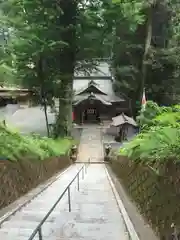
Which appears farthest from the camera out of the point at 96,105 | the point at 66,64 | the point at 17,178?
the point at 96,105

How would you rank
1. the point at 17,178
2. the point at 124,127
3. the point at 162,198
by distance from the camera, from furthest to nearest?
1. the point at 124,127
2. the point at 17,178
3. the point at 162,198

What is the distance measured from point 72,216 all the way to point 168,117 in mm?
2958

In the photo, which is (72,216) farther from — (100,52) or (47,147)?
(100,52)

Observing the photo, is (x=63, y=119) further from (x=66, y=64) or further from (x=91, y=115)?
(x=91, y=115)

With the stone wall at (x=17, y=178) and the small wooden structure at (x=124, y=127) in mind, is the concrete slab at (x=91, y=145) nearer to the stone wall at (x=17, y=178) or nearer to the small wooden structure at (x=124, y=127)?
the small wooden structure at (x=124, y=127)

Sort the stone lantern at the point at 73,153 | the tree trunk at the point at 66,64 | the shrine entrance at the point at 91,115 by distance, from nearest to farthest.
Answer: the tree trunk at the point at 66,64, the stone lantern at the point at 73,153, the shrine entrance at the point at 91,115

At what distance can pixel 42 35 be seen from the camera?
85.0 ft

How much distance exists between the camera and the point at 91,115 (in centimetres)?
4462

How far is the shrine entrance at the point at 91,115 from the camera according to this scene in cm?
4425

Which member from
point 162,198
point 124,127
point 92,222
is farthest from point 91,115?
point 162,198

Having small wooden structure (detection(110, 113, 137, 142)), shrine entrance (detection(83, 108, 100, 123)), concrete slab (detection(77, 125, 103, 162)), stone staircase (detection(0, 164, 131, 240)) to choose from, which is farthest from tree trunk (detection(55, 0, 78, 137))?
stone staircase (detection(0, 164, 131, 240))

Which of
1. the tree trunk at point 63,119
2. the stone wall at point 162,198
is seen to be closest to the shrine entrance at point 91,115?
the tree trunk at point 63,119

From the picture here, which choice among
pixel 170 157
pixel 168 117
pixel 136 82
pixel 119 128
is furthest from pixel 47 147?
pixel 136 82

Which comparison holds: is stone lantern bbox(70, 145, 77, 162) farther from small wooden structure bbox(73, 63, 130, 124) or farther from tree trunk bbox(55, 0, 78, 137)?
small wooden structure bbox(73, 63, 130, 124)
